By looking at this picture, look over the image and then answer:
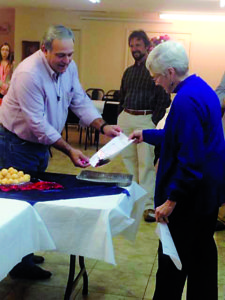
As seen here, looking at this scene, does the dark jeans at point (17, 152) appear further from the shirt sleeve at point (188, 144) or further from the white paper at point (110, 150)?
the shirt sleeve at point (188, 144)

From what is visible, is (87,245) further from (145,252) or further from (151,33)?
(151,33)

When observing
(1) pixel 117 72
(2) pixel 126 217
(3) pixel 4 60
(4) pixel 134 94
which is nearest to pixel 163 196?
(2) pixel 126 217

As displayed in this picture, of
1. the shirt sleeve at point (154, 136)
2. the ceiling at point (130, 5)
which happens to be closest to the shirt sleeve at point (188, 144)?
the shirt sleeve at point (154, 136)

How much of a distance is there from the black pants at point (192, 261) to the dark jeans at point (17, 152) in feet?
3.02

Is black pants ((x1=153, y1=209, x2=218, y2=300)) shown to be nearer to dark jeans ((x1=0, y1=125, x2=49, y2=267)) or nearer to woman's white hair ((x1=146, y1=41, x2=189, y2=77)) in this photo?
woman's white hair ((x1=146, y1=41, x2=189, y2=77))

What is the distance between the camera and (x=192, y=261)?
1.85 m

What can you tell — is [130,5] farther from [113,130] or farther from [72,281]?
[72,281]

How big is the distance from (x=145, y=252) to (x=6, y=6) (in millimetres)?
8640

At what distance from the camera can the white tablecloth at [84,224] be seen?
5.61 feet

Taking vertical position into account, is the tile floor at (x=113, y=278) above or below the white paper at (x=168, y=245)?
below

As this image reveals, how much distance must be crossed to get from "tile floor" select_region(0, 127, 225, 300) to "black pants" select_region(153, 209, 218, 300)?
532mm

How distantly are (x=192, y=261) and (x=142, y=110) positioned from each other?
205 centimetres

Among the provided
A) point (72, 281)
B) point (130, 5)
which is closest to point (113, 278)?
point (72, 281)

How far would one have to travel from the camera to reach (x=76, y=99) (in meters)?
2.58
